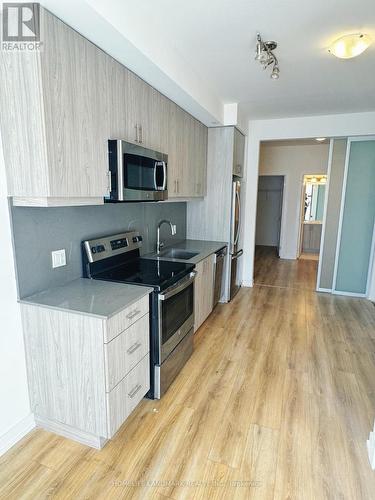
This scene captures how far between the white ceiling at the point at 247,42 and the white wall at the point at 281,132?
661mm

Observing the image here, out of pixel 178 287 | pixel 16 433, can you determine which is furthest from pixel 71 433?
pixel 178 287

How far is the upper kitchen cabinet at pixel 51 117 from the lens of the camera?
144 centimetres

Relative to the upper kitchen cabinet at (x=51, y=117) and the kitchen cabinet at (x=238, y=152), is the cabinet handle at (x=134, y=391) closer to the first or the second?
the upper kitchen cabinet at (x=51, y=117)

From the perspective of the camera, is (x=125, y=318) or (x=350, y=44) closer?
(x=125, y=318)

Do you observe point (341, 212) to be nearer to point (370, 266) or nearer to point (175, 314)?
point (370, 266)

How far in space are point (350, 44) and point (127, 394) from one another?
115 inches

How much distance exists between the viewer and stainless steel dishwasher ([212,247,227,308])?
11.8ft

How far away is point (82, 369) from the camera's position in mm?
1652

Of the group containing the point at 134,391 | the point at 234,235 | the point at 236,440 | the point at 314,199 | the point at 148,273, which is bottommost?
the point at 236,440

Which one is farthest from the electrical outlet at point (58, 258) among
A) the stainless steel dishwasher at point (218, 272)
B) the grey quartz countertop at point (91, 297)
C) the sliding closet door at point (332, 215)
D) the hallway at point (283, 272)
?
the sliding closet door at point (332, 215)

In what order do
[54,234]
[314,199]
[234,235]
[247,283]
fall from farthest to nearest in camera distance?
[314,199] < [247,283] < [234,235] < [54,234]

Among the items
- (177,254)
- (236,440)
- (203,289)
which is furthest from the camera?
(177,254)

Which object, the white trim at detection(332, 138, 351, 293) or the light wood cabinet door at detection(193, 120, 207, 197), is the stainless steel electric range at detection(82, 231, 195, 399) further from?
the white trim at detection(332, 138, 351, 293)

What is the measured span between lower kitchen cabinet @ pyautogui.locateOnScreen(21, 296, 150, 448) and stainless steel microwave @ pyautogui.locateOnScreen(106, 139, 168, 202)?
753mm
